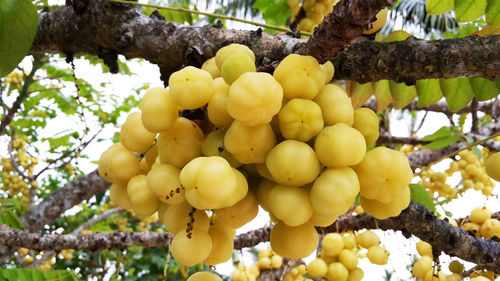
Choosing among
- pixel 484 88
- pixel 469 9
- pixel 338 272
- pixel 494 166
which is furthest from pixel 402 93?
pixel 338 272

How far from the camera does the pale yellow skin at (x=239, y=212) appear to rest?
0.94m

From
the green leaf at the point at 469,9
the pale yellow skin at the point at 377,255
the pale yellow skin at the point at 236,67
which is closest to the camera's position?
the pale yellow skin at the point at 236,67

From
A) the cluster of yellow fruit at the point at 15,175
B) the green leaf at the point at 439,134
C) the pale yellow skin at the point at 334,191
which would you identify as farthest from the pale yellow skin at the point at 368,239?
the cluster of yellow fruit at the point at 15,175

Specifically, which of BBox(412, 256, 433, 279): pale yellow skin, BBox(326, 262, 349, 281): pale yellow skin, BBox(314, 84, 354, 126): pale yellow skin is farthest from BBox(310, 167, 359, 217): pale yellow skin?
BBox(326, 262, 349, 281): pale yellow skin

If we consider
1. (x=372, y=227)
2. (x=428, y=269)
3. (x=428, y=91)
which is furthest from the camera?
(x=372, y=227)

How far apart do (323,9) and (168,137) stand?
1663 mm

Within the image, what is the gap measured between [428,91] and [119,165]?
1156 mm

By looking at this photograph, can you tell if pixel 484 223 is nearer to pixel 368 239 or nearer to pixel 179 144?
pixel 368 239

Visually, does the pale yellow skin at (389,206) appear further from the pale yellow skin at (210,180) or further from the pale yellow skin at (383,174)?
the pale yellow skin at (210,180)

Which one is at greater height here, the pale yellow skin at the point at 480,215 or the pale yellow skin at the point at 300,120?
the pale yellow skin at the point at 300,120

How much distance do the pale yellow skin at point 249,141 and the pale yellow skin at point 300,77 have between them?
0.31 ft

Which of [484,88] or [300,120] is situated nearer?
[300,120]

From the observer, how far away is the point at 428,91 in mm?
1547

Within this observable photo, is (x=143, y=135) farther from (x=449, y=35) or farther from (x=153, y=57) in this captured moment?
(x=449, y=35)
